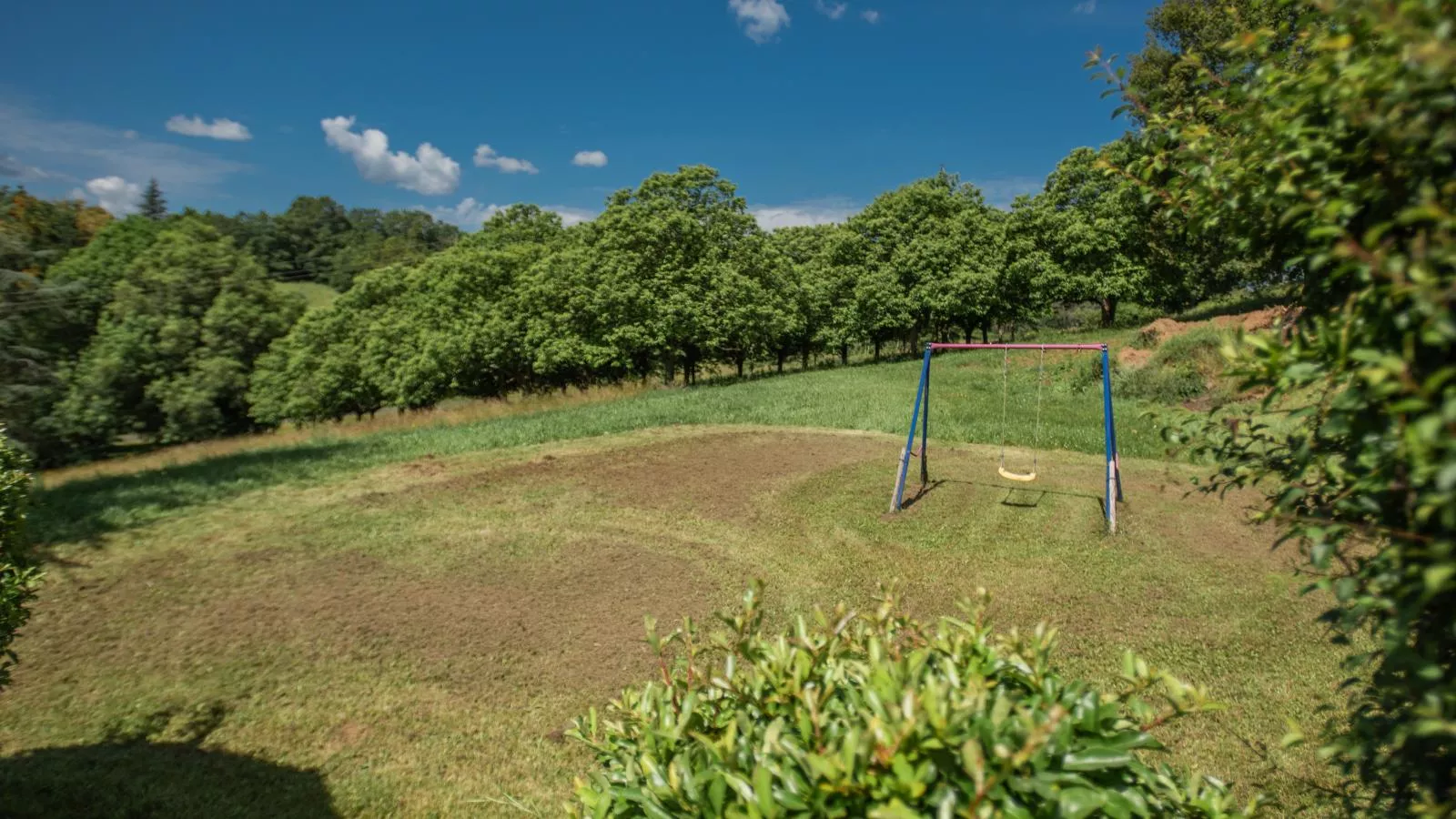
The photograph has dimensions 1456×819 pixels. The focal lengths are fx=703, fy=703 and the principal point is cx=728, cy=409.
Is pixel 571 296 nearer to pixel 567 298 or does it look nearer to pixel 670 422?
pixel 567 298

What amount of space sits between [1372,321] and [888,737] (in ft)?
4.76

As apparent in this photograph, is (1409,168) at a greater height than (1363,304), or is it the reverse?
(1409,168)

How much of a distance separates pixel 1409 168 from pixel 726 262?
30.9m

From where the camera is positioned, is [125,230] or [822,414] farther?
[125,230]

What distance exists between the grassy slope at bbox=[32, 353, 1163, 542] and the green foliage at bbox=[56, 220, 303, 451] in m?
15.2

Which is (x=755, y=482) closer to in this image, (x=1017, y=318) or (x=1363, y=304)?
(x=1363, y=304)

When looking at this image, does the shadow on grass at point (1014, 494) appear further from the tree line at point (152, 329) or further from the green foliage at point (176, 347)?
the green foliage at point (176, 347)

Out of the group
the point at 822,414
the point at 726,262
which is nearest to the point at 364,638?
the point at 822,414


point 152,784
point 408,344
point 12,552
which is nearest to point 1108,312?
point 408,344

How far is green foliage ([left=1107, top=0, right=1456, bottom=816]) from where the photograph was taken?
4.45ft

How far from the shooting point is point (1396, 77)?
150 centimetres

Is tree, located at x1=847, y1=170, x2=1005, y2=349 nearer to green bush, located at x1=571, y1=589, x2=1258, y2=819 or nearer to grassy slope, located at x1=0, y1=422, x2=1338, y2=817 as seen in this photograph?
grassy slope, located at x1=0, y1=422, x2=1338, y2=817

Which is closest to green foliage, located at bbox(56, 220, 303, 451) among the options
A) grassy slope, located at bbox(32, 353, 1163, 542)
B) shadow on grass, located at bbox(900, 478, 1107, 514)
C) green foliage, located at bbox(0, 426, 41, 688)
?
grassy slope, located at bbox(32, 353, 1163, 542)

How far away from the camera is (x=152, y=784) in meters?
4.86
